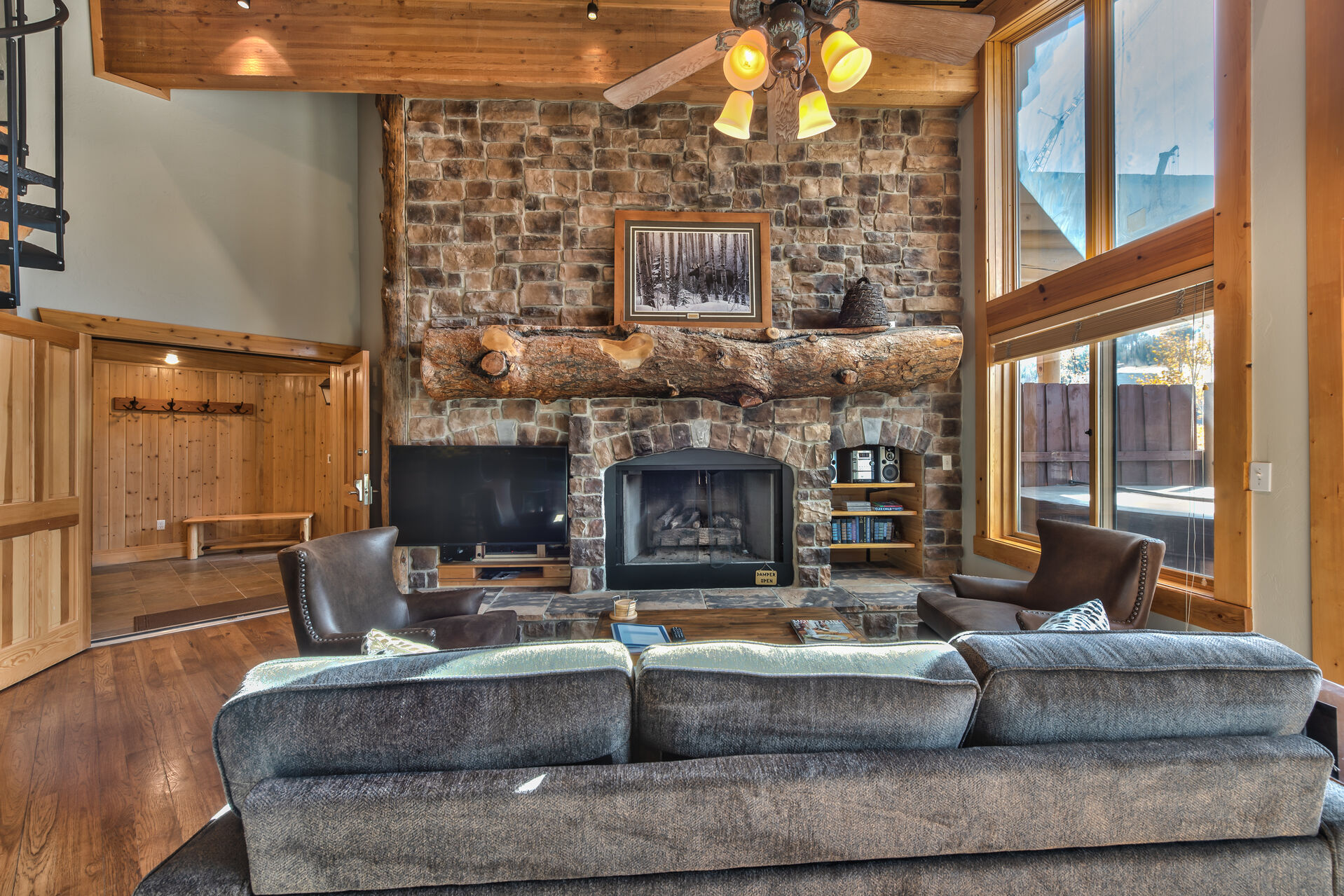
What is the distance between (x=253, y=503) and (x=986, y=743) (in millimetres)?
7125

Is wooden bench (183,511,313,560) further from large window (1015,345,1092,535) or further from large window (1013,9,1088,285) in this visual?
large window (1013,9,1088,285)

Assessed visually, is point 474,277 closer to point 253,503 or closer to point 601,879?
point 601,879

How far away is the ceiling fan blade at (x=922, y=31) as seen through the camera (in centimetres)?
183

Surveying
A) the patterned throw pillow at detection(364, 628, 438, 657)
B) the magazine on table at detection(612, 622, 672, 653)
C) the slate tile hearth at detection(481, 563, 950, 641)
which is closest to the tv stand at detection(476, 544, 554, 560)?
the slate tile hearth at detection(481, 563, 950, 641)

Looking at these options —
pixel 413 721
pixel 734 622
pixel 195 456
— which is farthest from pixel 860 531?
pixel 195 456

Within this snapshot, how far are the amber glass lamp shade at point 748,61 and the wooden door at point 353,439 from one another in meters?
2.98

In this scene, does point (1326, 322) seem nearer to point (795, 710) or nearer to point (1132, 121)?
point (1132, 121)

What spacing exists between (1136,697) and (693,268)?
3305 mm

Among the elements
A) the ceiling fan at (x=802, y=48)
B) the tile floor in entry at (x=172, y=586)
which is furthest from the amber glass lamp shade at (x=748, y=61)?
the tile floor in entry at (x=172, y=586)

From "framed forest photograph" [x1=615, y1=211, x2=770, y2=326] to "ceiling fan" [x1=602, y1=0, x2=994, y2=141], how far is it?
59.9 inches

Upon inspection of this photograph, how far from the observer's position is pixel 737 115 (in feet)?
6.41

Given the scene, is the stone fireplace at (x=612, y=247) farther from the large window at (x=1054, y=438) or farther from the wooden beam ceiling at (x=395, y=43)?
the large window at (x=1054, y=438)

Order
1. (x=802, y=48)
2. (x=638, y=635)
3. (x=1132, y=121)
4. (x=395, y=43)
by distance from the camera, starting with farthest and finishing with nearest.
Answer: (x=395, y=43) → (x=1132, y=121) → (x=638, y=635) → (x=802, y=48)

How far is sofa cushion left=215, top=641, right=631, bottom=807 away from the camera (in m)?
0.78
